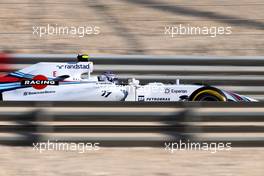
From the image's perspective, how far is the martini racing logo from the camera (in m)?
8.34

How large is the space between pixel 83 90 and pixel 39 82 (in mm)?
644

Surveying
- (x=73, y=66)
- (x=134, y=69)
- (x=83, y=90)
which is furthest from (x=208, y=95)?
(x=73, y=66)

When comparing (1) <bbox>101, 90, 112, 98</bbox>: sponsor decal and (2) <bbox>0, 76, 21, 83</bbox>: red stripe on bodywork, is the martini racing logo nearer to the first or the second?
(2) <bbox>0, 76, 21, 83</bbox>: red stripe on bodywork

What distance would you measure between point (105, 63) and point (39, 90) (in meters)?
1.26

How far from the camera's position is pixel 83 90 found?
8336mm

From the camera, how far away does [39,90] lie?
27.3ft

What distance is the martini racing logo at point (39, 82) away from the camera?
27.3ft

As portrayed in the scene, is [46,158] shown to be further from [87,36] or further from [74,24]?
[74,24]

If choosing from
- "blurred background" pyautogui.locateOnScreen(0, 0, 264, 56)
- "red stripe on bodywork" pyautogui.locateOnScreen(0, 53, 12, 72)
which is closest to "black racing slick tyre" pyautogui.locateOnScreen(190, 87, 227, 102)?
"blurred background" pyautogui.locateOnScreen(0, 0, 264, 56)

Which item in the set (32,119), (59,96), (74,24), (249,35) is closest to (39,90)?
(59,96)

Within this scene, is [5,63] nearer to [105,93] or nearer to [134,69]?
[105,93]

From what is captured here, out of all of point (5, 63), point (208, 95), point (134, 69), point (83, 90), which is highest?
point (5, 63)

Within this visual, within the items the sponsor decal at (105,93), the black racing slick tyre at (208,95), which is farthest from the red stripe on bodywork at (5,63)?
the black racing slick tyre at (208,95)

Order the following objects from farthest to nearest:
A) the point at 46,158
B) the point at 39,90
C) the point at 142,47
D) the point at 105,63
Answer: the point at 142,47 → the point at 105,63 → the point at 39,90 → the point at 46,158
